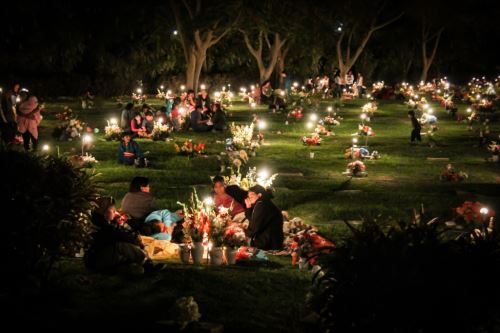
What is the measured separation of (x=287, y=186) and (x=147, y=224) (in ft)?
18.7

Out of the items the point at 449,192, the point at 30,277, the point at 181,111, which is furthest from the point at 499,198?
the point at 181,111

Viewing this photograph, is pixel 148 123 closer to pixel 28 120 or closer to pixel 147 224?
pixel 28 120

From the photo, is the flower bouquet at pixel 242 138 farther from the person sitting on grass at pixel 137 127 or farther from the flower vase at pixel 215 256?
the flower vase at pixel 215 256

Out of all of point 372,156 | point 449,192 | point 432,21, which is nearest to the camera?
point 449,192

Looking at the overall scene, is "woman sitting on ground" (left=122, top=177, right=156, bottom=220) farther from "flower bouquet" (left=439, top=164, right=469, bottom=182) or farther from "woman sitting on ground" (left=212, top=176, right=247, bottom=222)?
"flower bouquet" (left=439, top=164, right=469, bottom=182)

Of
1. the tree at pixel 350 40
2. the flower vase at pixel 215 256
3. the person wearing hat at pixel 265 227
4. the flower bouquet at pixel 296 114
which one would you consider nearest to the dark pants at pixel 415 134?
the flower bouquet at pixel 296 114

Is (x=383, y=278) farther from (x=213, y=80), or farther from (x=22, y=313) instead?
(x=213, y=80)

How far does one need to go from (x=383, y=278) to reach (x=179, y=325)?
2.18m

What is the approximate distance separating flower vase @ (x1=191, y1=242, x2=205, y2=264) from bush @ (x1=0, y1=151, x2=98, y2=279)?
1778mm

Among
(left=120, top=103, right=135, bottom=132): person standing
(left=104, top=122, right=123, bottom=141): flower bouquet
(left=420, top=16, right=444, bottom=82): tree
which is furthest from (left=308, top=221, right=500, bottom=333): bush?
(left=420, top=16, right=444, bottom=82): tree

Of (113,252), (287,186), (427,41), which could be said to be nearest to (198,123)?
(287,186)

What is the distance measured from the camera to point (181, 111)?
30.0 metres

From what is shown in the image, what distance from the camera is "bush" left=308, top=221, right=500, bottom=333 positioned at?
749 centimetres

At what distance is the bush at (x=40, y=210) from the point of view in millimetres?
9719
